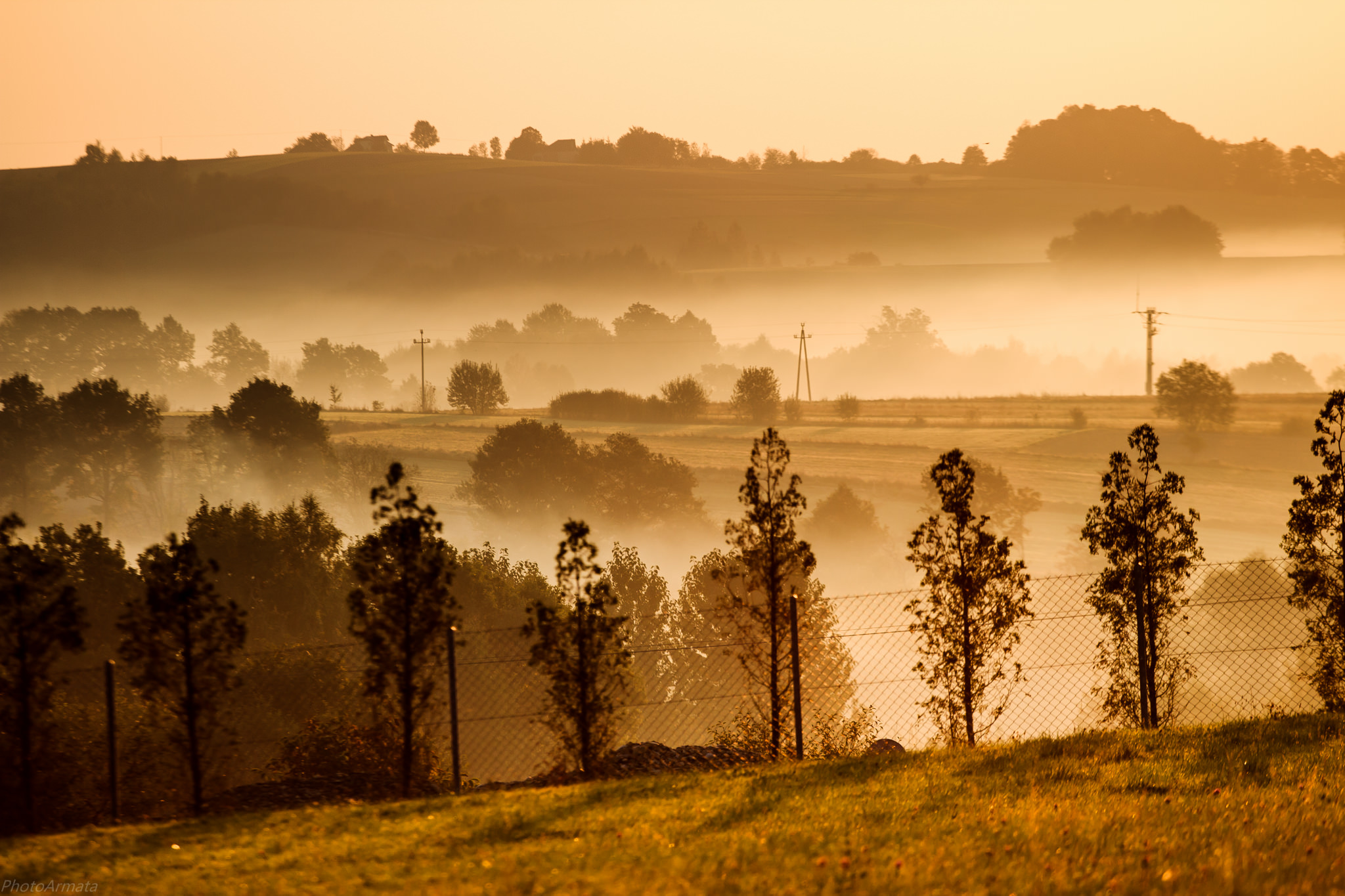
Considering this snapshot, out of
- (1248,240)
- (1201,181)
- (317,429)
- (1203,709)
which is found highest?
(1201,181)

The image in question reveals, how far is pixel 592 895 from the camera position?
774 centimetres

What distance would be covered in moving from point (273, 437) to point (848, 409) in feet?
185

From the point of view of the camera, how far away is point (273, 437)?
81500 mm

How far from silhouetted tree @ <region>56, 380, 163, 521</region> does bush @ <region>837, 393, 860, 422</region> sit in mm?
66995

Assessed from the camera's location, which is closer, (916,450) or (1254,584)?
(1254,584)

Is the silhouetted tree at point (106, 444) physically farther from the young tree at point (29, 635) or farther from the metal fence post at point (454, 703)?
the metal fence post at point (454, 703)

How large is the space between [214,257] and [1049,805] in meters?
201

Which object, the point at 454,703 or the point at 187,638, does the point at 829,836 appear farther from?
the point at 187,638

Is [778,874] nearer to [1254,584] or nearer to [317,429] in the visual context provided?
[1254,584]

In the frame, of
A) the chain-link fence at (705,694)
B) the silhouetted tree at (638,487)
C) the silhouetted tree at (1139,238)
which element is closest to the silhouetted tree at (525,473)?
the silhouetted tree at (638,487)

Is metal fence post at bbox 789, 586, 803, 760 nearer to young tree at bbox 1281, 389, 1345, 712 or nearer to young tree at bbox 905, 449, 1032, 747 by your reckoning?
young tree at bbox 905, 449, 1032, 747

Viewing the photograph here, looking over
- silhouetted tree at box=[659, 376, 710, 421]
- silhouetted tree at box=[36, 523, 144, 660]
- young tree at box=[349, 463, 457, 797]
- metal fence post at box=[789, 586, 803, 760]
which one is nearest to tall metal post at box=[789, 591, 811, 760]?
metal fence post at box=[789, 586, 803, 760]

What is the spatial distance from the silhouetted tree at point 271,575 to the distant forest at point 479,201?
122681 mm

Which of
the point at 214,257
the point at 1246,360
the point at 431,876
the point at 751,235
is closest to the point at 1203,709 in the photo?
the point at 431,876
